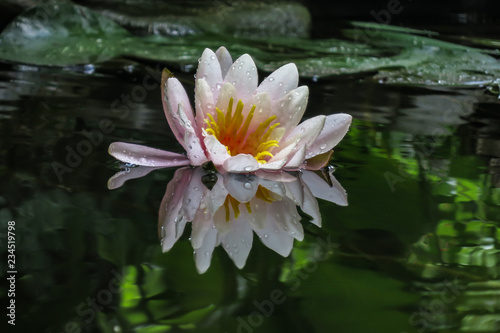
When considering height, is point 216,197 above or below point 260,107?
below

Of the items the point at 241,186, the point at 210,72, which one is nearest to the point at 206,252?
the point at 241,186

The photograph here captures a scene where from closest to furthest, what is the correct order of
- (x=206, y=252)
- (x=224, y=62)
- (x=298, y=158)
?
1. (x=206, y=252)
2. (x=298, y=158)
3. (x=224, y=62)

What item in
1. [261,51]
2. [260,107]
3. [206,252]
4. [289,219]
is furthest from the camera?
[261,51]

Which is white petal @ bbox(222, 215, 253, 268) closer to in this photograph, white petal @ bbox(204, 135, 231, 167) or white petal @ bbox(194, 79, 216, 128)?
white petal @ bbox(204, 135, 231, 167)

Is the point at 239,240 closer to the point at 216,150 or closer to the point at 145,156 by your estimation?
the point at 216,150

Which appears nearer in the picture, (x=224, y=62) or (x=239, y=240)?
(x=239, y=240)

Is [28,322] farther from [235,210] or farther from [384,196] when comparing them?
[384,196]

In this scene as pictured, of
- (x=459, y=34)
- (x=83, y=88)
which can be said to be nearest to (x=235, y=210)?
(x=83, y=88)
